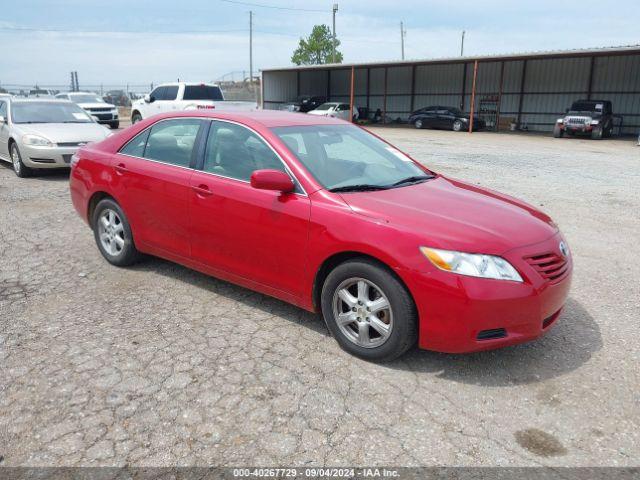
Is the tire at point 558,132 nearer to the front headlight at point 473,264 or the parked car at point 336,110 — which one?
the parked car at point 336,110

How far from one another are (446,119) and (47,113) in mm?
23303

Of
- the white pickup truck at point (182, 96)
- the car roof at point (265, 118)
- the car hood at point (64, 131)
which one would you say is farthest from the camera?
the white pickup truck at point (182, 96)

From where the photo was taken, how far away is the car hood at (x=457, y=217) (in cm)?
314

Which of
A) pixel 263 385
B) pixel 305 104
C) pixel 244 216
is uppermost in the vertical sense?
pixel 305 104

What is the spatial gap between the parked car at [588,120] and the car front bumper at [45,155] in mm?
21945

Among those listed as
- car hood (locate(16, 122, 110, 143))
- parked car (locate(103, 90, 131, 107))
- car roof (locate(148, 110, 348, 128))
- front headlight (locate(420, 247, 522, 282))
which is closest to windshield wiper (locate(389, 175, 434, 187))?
car roof (locate(148, 110, 348, 128))

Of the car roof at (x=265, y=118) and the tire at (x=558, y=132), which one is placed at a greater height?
the car roof at (x=265, y=118)

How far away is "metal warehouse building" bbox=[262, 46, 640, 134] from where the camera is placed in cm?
2798

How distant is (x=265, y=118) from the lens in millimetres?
4324

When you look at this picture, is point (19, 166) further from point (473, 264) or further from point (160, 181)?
point (473, 264)

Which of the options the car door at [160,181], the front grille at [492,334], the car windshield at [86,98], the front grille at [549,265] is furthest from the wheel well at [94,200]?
the car windshield at [86,98]

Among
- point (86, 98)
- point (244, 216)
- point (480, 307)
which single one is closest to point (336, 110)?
point (86, 98)

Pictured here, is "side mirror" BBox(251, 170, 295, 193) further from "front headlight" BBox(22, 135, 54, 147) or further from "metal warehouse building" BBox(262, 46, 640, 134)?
"metal warehouse building" BBox(262, 46, 640, 134)

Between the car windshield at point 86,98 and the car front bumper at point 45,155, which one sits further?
the car windshield at point 86,98
